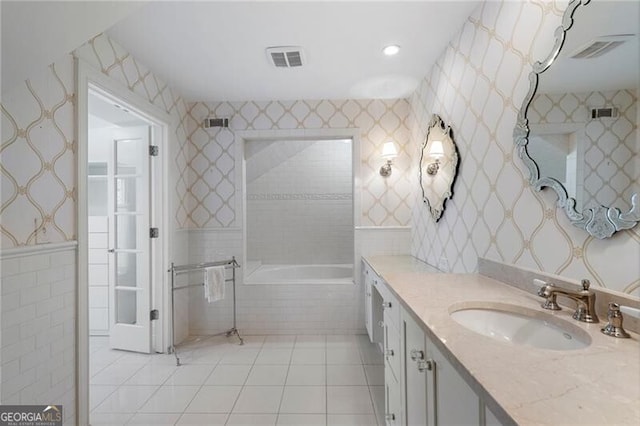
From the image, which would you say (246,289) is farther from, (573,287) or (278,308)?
(573,287)

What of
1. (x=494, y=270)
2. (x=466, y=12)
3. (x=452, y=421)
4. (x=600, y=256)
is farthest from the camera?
(x=466, y=12)

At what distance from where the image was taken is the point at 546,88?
3.80 ft

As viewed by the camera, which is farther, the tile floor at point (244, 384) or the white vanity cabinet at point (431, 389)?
the tile floor at point (244, 384)

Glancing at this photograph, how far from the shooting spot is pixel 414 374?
1.17 meters

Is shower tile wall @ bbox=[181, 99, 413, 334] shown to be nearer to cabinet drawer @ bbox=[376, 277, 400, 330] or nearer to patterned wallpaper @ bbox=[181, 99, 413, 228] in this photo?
patterned wallpaper @ bbox=[181, 99, 413, 228]

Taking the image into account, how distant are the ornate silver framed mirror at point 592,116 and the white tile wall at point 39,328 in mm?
2317

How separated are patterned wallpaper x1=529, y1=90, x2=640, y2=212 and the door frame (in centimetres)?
236

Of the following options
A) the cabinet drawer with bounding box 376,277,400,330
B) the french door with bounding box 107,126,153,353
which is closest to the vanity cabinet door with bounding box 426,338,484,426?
the cabinet drawer with bounding box 376,277,400,330

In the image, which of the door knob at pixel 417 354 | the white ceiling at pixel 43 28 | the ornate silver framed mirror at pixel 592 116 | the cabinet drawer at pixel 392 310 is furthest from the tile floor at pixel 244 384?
the white ceiling at pixel 43 28

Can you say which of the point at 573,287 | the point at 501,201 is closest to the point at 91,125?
the point at 501,201

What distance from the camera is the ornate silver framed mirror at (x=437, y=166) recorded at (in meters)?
2.00

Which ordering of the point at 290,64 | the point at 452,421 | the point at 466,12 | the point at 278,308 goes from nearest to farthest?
the point at 452,421
the point at 466,12
the point at 290,64
the point at 278,308

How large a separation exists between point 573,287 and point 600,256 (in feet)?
0.50
